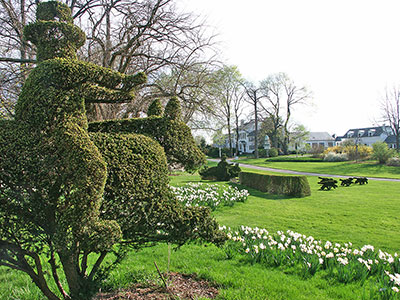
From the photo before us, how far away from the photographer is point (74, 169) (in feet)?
7.79

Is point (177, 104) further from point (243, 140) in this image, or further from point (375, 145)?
point (243, 140)

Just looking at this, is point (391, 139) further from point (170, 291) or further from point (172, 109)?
point (172, 109)

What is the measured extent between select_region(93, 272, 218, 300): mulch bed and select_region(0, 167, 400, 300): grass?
201mm

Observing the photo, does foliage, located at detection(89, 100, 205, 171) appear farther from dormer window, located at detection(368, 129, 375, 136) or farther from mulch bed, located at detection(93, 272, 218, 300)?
dormer window, located at detection(368, 129, 375, 136)

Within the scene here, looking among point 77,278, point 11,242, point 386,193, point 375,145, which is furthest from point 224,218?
point 375,145

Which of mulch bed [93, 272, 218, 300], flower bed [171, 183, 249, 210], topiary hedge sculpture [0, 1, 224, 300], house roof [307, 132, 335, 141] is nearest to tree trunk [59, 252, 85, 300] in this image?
topiary hedge sculpture [0, 1, 224, 300]

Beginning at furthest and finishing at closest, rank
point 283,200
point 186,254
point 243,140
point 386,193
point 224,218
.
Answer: point 243,140 → point 386,193 → point 283,200 → point 224,218 → point 186,254

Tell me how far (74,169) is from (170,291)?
241 centimetres

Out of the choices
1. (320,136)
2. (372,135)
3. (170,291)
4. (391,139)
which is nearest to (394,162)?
(170,291)

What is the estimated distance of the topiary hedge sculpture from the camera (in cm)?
237

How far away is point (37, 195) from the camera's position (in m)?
2.58

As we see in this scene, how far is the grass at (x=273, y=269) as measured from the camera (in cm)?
420

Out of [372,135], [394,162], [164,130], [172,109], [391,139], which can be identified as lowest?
[394,162]

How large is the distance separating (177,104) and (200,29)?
9635mm
